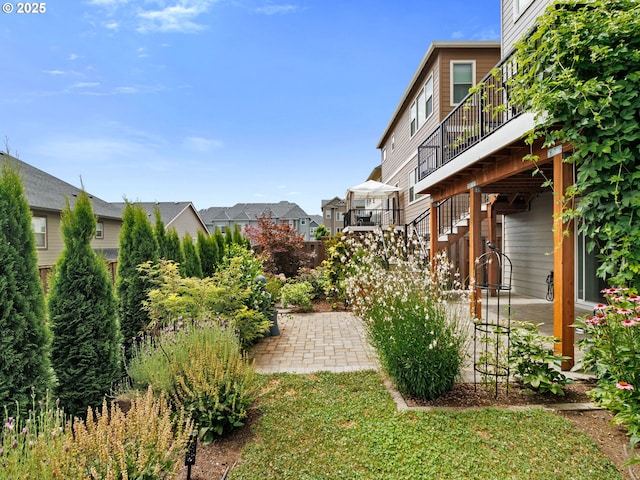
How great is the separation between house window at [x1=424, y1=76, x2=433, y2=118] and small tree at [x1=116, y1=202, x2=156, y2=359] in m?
10.6

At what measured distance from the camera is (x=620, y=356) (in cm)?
281

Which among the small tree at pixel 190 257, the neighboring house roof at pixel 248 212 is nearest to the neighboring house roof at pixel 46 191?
the small tree at pixel 190 257

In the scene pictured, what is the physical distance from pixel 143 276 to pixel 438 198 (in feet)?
23.5

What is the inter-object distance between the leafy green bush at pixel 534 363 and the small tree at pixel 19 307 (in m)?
4.41

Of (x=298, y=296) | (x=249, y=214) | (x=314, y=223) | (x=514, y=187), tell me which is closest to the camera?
(x=514, y=187)

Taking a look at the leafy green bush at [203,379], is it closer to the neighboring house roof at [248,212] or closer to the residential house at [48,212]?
the residential house at [48,212]

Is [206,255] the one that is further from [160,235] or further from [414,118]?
[414,118]

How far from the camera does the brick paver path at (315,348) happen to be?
4.93 meters

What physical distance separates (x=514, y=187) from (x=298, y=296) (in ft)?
19.0

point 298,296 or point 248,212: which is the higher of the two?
point 248,212

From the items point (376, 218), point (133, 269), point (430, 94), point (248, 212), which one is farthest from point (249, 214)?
point (133, 269)

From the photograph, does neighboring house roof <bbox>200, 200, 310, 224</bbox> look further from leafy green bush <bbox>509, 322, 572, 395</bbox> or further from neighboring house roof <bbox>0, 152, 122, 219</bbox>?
leafy green bush <bbox>509, 322, 572, 395</bbox>

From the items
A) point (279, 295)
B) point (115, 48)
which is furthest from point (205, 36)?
point (279, 295)

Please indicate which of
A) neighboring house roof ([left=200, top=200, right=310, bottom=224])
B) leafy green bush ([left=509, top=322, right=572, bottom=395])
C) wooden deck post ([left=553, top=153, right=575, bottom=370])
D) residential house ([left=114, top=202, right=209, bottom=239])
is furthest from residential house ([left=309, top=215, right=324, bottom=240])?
leafy green bush ([left=509, top=322, right=572, bottom=395])
